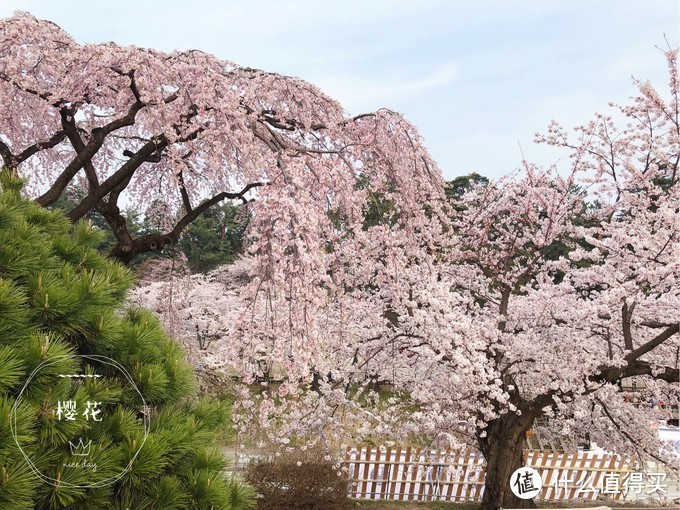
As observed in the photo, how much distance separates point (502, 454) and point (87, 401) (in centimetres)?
594

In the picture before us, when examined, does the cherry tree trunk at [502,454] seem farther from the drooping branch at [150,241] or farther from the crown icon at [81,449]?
the crown icon at [81,449]

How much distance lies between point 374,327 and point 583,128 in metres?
3.59

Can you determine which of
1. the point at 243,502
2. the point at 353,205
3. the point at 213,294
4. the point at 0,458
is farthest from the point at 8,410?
the point at 213,294

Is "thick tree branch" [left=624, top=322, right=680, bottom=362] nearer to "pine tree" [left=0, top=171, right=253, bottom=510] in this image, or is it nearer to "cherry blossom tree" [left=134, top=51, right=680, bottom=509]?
"cherry blossom tree" [left=134, top=51, right=680, bottom=509]

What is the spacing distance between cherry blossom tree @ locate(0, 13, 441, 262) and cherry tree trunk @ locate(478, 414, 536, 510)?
3.32 metres

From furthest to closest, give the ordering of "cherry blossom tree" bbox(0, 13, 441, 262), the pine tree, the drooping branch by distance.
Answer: the drooping branch → "cherry blossom tree" bbox(0, 13, 441, 262) → the pine tree

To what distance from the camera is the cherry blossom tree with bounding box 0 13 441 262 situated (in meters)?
4.37

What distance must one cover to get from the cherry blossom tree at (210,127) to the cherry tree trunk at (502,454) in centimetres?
332

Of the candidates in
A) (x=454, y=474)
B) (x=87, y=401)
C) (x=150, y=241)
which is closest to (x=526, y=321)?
(x=454, y=474)

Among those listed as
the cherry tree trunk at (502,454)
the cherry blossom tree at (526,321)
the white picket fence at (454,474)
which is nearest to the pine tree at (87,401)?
the cherry blossom tree at (526,321)

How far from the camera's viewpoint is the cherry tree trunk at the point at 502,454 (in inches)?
296

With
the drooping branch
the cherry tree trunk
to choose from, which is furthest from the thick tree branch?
the drooping branch


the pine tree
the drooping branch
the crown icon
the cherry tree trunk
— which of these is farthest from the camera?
the cherry tree trunk

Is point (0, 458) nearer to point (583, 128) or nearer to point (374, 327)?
point (374, 327)
